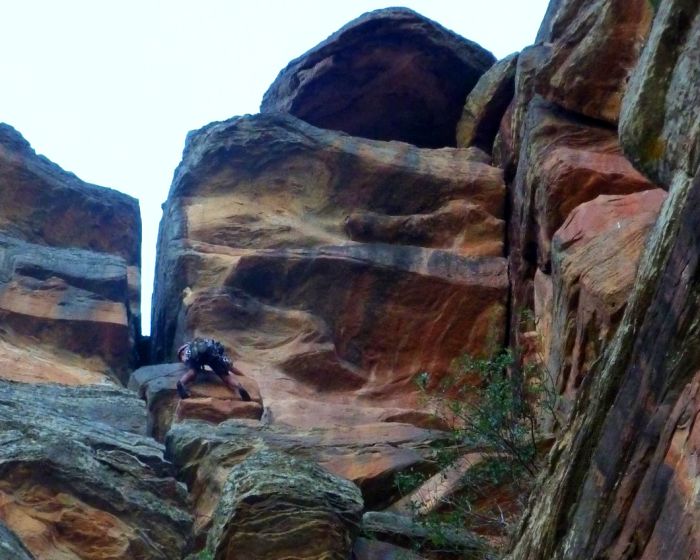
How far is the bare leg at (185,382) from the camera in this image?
1966 cm

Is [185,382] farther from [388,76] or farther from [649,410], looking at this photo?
[388,76]

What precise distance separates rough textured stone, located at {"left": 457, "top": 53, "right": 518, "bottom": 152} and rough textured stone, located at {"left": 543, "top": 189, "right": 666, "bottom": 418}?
943 centimetres

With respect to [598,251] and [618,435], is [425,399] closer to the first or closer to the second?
[598,251]

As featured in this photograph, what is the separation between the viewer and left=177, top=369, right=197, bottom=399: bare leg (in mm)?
19656

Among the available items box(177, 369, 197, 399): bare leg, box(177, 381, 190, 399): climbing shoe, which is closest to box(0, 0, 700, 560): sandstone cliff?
box(177, 369, 197, 399): bare leg

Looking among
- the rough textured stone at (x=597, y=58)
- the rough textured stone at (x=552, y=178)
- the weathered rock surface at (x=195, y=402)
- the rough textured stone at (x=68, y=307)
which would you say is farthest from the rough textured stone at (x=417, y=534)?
the rough textured stone at (x=597, y=58)

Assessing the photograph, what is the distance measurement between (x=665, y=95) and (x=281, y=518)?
19.7ft

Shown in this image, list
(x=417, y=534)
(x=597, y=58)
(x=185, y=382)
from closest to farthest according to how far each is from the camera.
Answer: (x=417, y=534), (x=185, y=382), (x=597, y=58)

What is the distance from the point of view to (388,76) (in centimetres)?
3038

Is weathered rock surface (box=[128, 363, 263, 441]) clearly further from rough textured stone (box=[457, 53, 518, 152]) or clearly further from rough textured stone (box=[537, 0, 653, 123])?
rough textured stone (box=[457, 53, 518, 152])

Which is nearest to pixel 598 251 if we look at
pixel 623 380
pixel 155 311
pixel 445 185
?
pixel 623 380

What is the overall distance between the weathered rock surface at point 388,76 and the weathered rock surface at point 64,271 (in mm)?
5071

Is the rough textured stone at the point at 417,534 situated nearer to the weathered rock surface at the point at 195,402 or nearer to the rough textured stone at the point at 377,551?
the rough textured stone at the point at 377,551

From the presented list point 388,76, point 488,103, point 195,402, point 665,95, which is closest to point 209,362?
point 195,402
